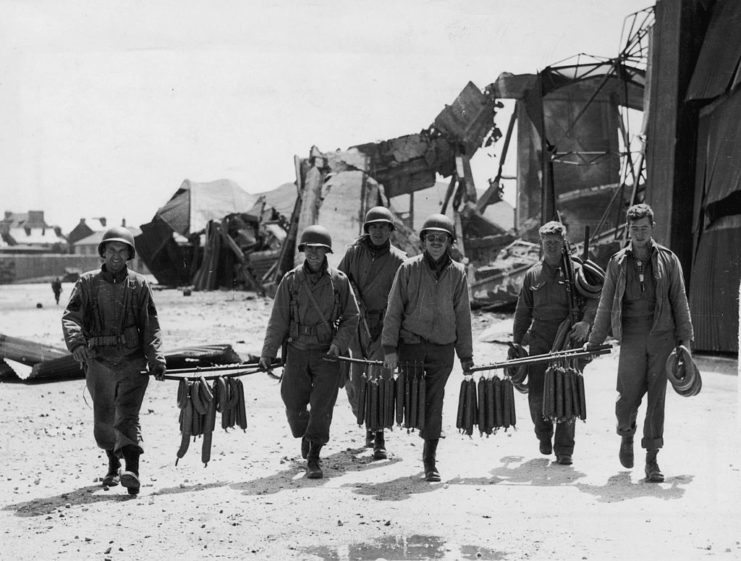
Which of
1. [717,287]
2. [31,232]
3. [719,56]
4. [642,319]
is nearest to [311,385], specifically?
[642,319]

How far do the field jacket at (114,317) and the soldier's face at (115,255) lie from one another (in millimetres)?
→ 65

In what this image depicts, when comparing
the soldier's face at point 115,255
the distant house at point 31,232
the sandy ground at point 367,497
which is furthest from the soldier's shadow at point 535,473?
the distant house at point 31,232

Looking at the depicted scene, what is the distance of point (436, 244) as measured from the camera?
6910 millimetres

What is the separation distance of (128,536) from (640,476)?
385 cm

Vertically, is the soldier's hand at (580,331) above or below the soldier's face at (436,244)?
below

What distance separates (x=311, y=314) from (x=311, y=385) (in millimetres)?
613

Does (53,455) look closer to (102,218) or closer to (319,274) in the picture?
(319,274)

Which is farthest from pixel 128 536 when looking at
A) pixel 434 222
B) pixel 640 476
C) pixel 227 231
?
pixel 227 231

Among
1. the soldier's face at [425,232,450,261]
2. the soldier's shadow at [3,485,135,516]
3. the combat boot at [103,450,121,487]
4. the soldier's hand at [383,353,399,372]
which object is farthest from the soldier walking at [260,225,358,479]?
the soldier's shadow at [3,485,135,516]

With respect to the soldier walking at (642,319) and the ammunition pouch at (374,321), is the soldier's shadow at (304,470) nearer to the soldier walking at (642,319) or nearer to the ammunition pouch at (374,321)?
the ammunition pouch at (374,321)

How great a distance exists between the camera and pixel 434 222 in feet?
22.7

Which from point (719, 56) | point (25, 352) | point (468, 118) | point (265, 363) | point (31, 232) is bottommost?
point (25, 352)

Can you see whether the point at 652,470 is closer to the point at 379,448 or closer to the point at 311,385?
the point at 379,448

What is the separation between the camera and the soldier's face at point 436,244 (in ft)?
22.7
